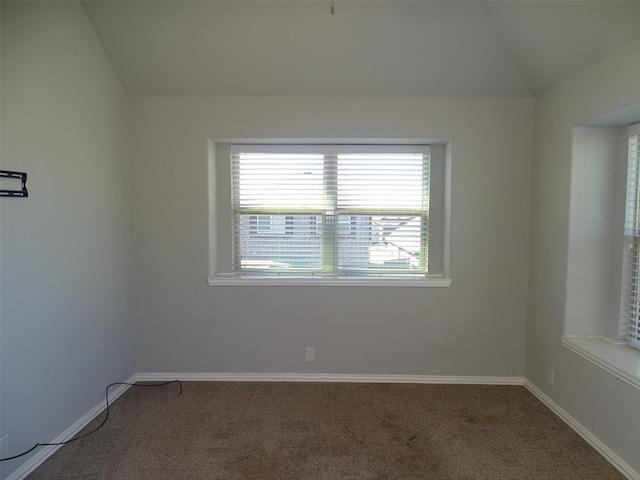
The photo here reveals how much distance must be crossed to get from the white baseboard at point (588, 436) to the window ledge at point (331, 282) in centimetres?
104

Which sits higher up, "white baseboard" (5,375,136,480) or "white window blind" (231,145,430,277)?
"white window blind" (231,145,430,277)

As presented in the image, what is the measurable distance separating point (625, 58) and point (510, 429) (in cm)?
231

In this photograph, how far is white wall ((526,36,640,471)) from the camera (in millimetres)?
1853

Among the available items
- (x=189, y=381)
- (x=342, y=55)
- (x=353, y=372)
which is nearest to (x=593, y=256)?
(x=353, y=372)

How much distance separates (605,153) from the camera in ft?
7.26

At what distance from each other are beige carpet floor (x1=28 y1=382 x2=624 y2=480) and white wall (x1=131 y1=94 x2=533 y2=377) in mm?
258

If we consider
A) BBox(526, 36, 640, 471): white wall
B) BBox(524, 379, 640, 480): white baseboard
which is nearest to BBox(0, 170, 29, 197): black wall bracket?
BBox(526, 36, 640, 471): white wall

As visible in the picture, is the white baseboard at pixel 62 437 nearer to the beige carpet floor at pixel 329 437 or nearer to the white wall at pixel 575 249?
the beige carpet floor at pixel 329 437

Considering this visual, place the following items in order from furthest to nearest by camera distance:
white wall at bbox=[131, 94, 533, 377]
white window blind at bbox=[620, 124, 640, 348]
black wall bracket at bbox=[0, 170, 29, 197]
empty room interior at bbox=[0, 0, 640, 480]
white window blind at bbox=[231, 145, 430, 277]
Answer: white window blind at bbox=[231, 145, 430, 277] < white wall at bbox=[131, 94, 533, 377] < white window blind at bbox=[620, 124, 640, 348] < empty room interior at bbox=[0, 0, 640, 480] < black wall bracket at bbox=[0, 170, 29, 197]

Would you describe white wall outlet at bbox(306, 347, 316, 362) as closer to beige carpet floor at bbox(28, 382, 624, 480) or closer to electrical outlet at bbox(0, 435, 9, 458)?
beige carpet floor at bbox(28, 382, 624, 480)

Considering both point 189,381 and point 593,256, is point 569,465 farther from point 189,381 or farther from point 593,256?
point 189,381

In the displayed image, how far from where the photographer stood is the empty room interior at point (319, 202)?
188 cm

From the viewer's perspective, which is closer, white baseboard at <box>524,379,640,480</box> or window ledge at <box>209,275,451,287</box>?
white baseboard at <box>524,379,640,480</box>


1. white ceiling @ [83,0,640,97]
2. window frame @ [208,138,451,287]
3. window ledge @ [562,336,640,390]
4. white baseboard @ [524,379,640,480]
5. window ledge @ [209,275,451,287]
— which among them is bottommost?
white baseboard @ [524,379,640,480]
